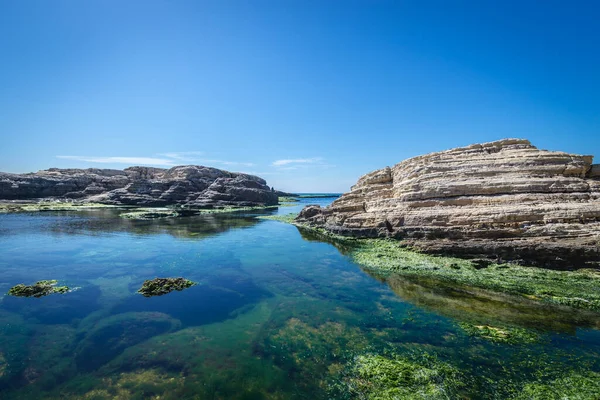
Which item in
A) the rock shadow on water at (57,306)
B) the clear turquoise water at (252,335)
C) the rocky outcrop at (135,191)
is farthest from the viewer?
the rocky outcrop at (135,191)

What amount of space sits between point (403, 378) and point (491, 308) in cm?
683

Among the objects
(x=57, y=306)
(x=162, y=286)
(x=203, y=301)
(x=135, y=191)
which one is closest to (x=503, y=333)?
(x=203, y=301)

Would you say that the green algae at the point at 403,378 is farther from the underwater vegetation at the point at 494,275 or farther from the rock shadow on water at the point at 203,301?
the underwater vegetation at the point at 494,275

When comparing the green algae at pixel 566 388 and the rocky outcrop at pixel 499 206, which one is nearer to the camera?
the green algae at pixel 566 388

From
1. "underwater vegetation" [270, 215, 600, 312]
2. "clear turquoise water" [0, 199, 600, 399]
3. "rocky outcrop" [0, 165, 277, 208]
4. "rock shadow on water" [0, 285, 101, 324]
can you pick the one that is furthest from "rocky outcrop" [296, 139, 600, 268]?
"rocky outcrop" [0, 165, 277, 208]

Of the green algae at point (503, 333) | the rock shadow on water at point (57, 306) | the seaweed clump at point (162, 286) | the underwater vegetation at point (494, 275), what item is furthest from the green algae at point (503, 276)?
the rock shadow on water at point (57, 306)

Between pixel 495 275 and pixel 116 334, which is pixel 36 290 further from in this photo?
pixel 495 275

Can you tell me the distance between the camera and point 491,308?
11.2 meters

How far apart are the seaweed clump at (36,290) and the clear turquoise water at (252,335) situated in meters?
0.49

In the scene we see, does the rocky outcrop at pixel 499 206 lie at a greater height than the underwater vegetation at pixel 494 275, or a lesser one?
greater

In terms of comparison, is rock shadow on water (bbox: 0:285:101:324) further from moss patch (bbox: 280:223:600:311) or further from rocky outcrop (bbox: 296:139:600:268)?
rocky outcrop (bbox: 296:139:600:268)

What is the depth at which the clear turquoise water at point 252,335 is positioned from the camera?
6.88 meters

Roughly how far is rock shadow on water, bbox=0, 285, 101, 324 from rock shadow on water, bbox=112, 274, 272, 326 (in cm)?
137

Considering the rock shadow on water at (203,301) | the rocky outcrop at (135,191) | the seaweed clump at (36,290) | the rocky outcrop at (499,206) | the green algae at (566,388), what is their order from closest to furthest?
the green algae at (566,388) → the rock shadow on water at (203,301) → the seaweed clump at (36,290) → the rocky outcrop at (499,206) → the rocky outcrop at (135,191)
